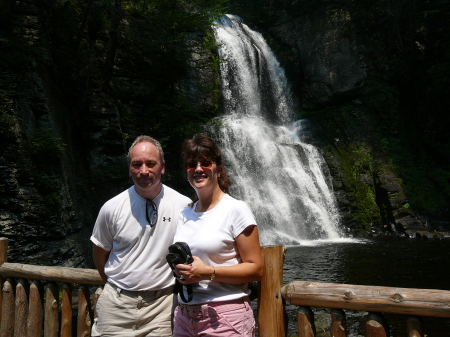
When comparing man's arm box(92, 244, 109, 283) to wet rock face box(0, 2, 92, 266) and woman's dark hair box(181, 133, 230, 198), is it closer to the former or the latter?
woman's dark hair box(181, 133, 230, 198)

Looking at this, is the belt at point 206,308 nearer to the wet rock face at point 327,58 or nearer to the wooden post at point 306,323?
the wooden post at point 306,323

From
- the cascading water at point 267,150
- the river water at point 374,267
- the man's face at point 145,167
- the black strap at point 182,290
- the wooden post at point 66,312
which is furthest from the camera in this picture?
the cascading water at point 267,150

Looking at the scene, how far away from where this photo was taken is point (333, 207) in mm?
15750

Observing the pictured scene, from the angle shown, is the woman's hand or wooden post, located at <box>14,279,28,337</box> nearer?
the woman's hand

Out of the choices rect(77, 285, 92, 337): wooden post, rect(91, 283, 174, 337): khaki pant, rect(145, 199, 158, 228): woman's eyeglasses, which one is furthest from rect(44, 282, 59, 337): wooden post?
rect(145, 199, 158, 228): woman's eyeglasses

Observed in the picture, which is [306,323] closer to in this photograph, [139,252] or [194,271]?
[194,271]

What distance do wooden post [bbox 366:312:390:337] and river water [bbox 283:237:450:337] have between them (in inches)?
150

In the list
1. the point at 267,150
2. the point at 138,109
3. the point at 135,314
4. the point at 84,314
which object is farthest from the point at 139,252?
the point at 267,150

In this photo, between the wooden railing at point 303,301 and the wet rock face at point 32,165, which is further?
the wet rock face at point 32,165

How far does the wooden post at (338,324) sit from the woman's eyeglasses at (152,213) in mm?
1285

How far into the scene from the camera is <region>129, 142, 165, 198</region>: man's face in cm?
263

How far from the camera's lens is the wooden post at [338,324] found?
7.52 feet

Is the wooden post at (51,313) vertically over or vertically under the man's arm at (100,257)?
under

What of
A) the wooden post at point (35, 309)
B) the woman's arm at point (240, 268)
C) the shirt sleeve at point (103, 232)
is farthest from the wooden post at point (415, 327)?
the wooden post at point (35, 309)
